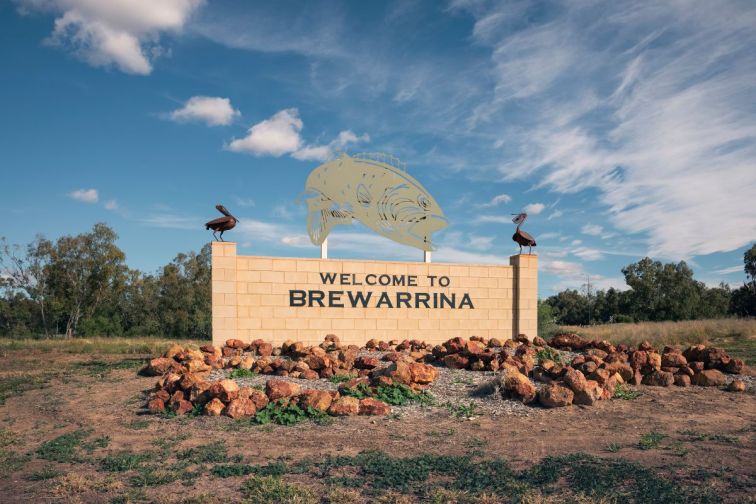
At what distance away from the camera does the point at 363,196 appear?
59.5 ft

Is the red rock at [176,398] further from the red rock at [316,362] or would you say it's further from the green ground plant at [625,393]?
the green ground plant at [625,393]

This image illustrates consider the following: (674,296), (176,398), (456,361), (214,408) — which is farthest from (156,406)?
(674,296)

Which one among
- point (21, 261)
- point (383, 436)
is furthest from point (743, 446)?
point (21, 261)

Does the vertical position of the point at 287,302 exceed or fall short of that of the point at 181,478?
it exceeds it

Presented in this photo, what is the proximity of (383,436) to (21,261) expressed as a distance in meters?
39.3

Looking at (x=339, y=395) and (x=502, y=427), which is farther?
(x=339, y=395)

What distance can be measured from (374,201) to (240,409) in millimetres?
10548

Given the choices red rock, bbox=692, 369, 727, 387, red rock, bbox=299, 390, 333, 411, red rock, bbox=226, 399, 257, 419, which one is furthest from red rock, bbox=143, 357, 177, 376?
red rock, bbox=692, 369, 727, 387

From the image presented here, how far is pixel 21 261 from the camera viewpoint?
1528 inches

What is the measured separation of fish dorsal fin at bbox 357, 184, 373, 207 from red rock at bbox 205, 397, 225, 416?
402 inches

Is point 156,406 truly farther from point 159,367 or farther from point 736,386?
point 736,386

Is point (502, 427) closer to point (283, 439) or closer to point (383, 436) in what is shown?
point (383, 436)

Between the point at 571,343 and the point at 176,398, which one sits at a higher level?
the point at 571,343

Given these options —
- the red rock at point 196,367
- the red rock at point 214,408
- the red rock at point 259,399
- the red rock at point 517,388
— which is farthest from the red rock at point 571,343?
the red rock at point 214,408
